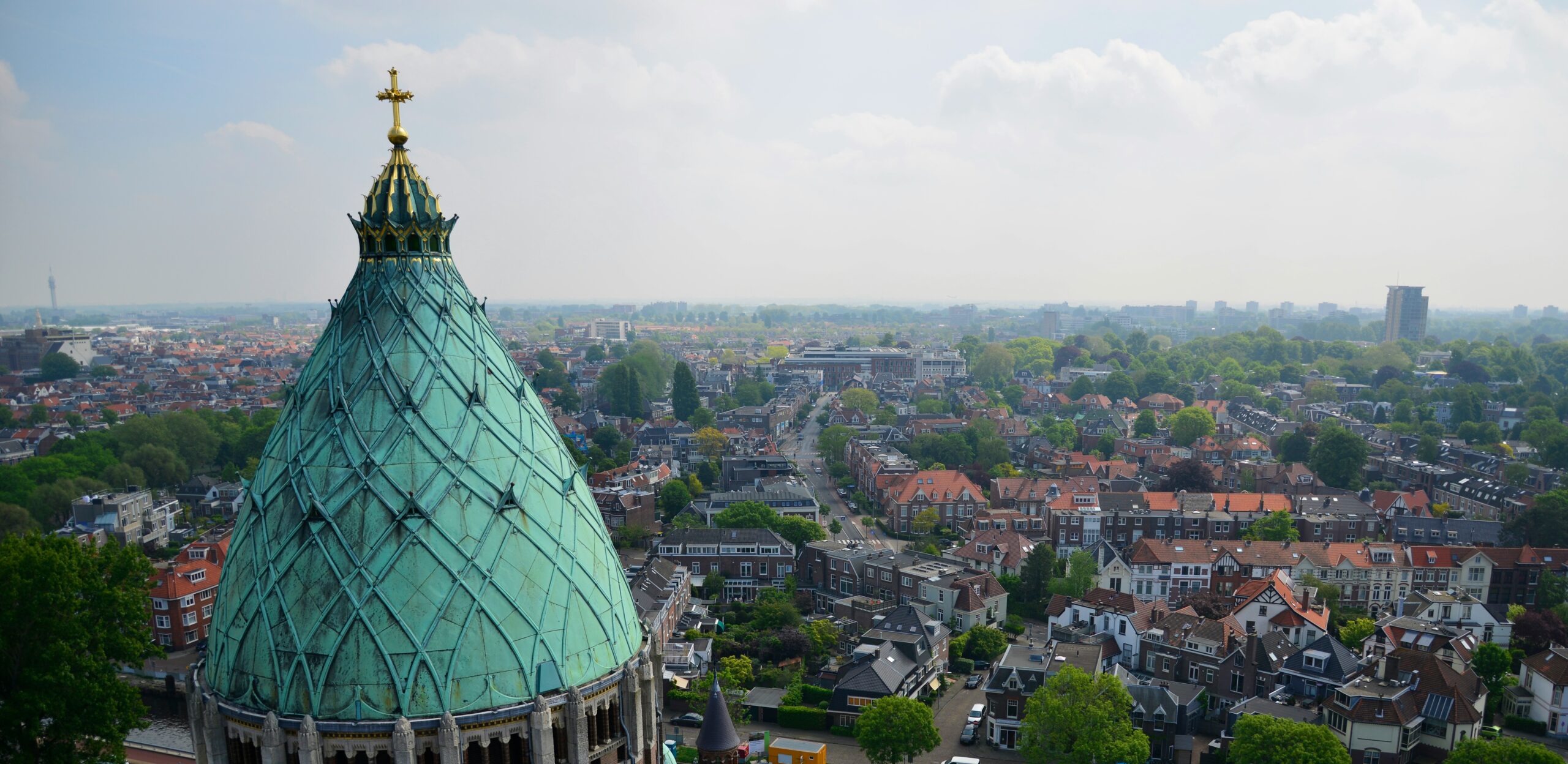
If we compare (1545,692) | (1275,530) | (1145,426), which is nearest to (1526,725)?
(1545,692)

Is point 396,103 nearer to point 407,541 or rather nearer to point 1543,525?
point 407,541

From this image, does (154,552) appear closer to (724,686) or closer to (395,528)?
(724,686)

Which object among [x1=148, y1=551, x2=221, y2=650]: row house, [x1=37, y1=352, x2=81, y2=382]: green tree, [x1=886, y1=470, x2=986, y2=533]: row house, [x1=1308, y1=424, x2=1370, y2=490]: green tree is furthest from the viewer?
[x1=37, y1=352, x2=81, y2=382]: green tree

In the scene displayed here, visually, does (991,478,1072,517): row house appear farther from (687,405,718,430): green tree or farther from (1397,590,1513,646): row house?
(687,405,718,430): green tree

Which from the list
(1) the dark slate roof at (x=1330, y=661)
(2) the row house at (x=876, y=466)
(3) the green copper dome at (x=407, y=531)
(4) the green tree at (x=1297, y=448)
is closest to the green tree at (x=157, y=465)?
(2) the row house at (x=876, y=466)

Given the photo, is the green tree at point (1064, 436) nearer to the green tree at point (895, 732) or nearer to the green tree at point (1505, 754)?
the green tree at point (895, 732)

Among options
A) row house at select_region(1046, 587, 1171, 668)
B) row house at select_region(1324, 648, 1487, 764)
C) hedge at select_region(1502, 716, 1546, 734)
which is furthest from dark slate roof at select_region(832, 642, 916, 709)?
hedge at select_region(1502, 716, 1546, 734)

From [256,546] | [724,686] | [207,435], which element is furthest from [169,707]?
[207,435]

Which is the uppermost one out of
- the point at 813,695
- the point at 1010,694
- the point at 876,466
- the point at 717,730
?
the point at 717,730
